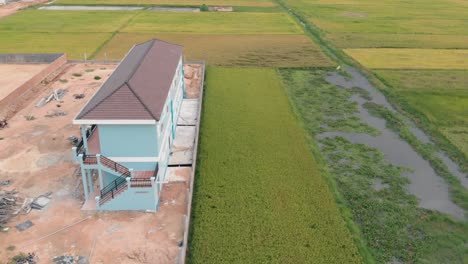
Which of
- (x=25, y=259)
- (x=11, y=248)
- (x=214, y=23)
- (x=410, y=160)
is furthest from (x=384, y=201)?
(x=214, y=23)

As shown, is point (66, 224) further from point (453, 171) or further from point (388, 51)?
point (388, 51)

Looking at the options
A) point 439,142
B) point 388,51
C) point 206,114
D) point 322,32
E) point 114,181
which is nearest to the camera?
point 114,181

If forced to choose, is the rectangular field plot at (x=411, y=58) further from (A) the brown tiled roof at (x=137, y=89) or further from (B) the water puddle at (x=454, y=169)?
(A) the brown tiled roof at (x=137, y=89)

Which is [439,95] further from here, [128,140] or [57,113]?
[57,113]

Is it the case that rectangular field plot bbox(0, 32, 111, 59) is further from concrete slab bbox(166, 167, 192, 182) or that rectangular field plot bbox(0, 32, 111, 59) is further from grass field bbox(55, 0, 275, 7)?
concrete slab bbox(166, 167, 192, 182)

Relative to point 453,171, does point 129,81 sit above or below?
above

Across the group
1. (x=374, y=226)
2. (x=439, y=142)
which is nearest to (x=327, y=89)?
(x=439, y=142)

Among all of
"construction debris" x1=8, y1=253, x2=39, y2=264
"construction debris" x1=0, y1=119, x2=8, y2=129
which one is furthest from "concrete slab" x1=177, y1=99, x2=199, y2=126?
"construction debris" x1=8, y1=253, x2=39, y2=264
